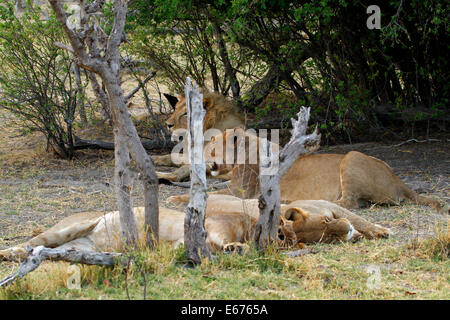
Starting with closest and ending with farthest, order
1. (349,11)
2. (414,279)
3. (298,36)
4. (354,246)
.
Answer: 1. (414,279)
2. (354,246)
3. (349,11)
4. (298,36)

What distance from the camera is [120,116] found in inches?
181

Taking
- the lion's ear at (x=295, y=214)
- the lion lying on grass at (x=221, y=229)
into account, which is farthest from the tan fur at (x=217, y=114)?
the lion's ear at (x=295, y=214)

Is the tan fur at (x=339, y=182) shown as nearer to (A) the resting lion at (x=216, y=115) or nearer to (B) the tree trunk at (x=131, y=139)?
(B) the tree trunk at (x=131, y=139)

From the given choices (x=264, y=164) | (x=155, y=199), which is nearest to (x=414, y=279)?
(x=264, y=164)

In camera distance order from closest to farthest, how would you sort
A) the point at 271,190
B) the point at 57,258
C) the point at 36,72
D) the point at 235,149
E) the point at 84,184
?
1. the point at 57,258
2. the point at 271,190
3. the point at 235,149
4. the point at 84,184
5. the point at 36,72

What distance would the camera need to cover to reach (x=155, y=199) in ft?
15.4

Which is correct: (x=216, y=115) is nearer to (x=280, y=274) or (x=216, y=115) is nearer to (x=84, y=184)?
(x=84, y=184)

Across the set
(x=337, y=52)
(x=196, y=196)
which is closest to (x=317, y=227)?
(x=196, y=196)

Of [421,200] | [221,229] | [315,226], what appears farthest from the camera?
[421,200]

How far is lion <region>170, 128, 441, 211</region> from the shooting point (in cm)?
655

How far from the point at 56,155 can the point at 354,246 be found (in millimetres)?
6661

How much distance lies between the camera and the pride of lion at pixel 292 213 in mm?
4918

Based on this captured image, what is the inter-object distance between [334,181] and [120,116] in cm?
302
